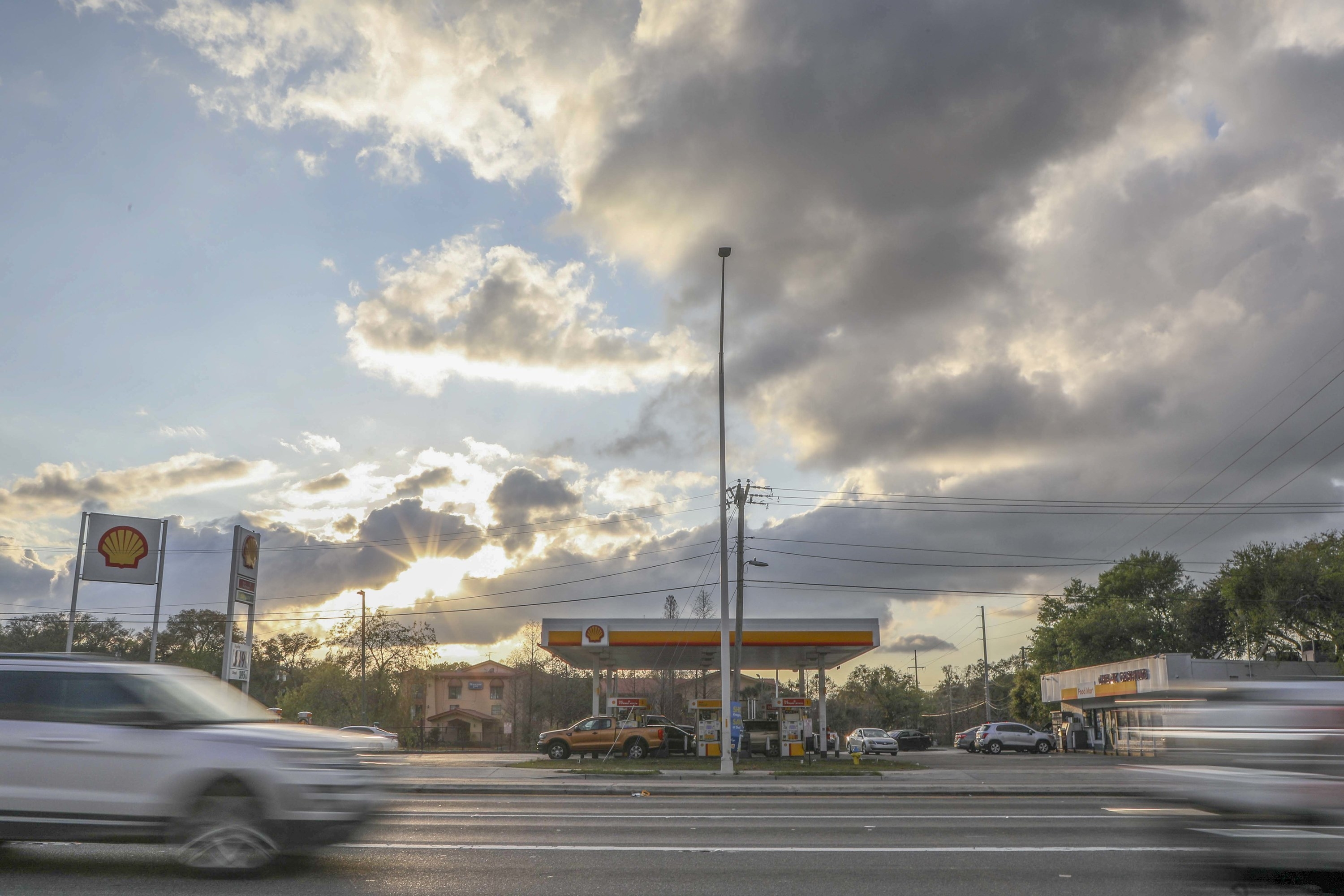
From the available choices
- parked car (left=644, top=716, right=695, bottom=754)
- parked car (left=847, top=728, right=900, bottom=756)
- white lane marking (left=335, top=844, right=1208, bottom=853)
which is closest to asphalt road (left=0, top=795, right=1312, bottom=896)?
white lane marking (left=335, top=844, right=1208, bottom=853)

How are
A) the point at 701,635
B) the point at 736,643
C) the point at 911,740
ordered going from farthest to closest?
1. the point at 911,740
2. the point at 701,635
3. the point at 736,643

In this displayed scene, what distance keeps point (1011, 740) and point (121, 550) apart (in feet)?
129

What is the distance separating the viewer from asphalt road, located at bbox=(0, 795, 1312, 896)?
7.40 m

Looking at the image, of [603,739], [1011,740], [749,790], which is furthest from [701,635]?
[1011,740]

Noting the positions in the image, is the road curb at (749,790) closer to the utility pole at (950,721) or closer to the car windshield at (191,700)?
the car windshield at (191,700)

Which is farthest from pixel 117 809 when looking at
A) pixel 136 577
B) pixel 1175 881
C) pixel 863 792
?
pixel 136 577

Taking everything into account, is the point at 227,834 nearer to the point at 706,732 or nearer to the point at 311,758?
the point at 311,758

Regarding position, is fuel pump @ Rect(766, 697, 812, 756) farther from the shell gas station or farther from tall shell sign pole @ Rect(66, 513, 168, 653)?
tall shell sign pole @ Rect(66, 513, 168, 653)

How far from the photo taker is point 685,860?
8812 mm

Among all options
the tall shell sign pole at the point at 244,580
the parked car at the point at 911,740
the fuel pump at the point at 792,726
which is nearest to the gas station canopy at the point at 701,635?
the fuel pump at the point at 792,726

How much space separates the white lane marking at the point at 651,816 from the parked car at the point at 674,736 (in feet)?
70.5

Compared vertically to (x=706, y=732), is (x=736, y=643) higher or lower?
higher

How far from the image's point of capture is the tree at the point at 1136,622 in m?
69.9

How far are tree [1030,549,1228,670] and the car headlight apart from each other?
229 feet
